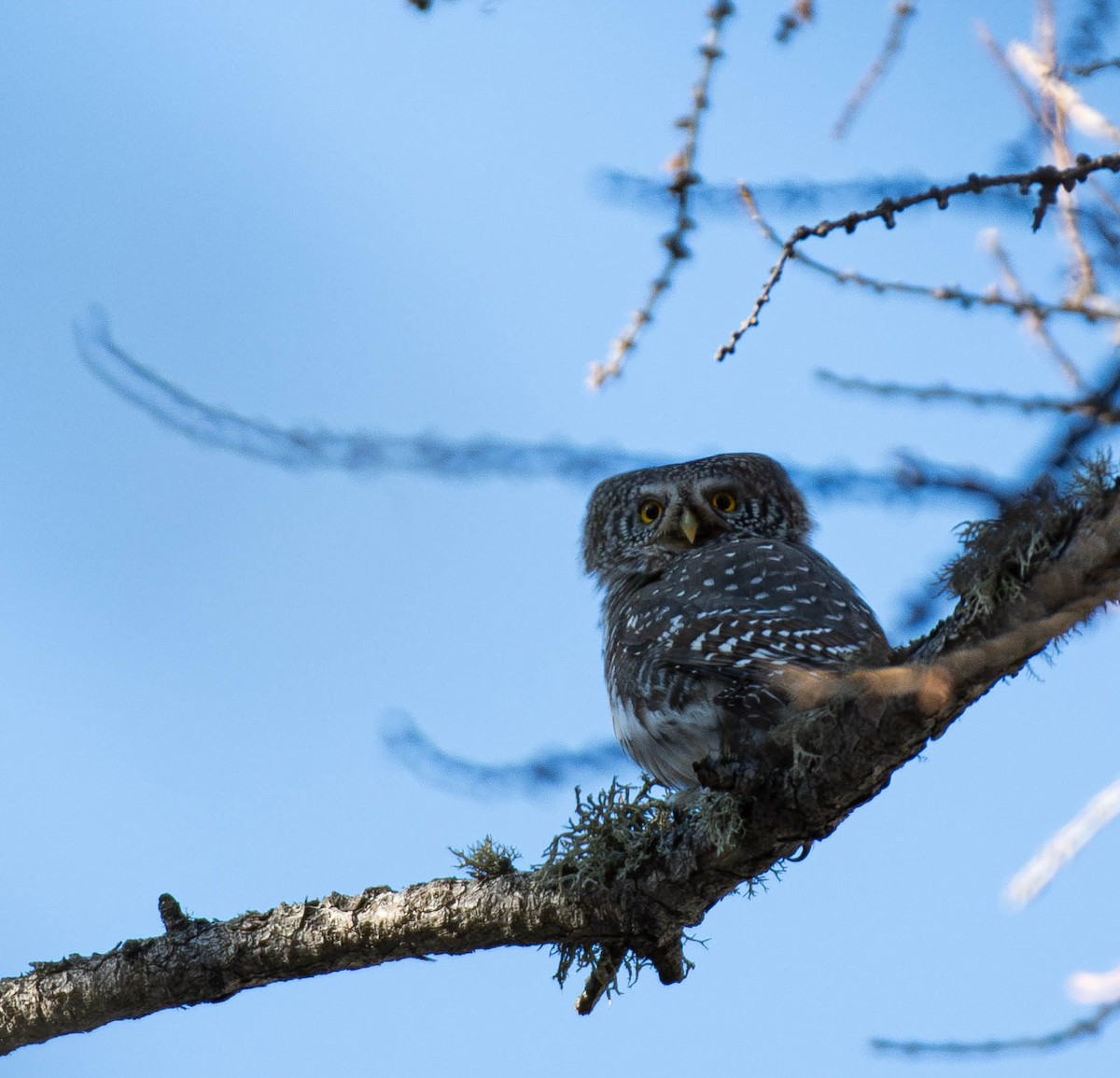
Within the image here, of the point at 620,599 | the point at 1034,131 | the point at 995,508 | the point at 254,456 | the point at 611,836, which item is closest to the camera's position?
the point at 995,508

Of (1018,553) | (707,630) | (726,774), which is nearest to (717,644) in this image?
(707,630)

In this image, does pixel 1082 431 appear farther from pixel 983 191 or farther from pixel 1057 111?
pixel 1057 111

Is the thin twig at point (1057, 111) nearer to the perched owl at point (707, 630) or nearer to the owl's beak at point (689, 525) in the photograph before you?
the perched owl at point (707, 630)

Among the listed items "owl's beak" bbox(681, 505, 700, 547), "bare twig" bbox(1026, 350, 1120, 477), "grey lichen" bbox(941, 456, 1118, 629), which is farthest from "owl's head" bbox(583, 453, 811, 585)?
"bare twig" bbox(1026, 350, 1120, 477)

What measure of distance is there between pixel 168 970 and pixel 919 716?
7.49 ft

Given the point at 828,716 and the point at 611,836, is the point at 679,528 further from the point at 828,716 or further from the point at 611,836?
the point at 828,716

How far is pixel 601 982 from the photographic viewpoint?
12.6 feet

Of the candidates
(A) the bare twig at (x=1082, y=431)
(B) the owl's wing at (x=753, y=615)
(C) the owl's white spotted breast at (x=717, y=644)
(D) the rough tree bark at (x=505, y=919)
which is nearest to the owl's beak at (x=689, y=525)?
(B) the owl's wing at (x=753, y=615)

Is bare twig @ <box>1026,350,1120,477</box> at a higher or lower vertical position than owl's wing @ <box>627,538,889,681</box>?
lower

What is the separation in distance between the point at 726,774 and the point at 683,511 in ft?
9.77

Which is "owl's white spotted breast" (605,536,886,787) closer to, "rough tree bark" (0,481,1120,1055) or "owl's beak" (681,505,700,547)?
"rough tree bark" (0,481,1120,1055)

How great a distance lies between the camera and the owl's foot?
318cm

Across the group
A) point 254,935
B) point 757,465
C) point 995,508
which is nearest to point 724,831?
point 254,935

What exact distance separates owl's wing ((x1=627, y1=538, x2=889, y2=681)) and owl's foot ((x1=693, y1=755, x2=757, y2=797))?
72 centimetres
